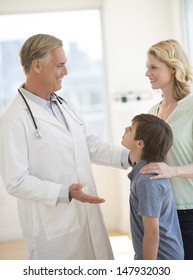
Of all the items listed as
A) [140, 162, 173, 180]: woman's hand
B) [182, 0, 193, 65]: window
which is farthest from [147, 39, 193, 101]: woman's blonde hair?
[182, 0, 193, 65]: window

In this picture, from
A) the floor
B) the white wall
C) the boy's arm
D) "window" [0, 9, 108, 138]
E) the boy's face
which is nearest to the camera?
the boy's arm

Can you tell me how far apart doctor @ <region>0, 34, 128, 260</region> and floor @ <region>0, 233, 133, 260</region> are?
A: 1.25 meters

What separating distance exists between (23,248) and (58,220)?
1.72 meters

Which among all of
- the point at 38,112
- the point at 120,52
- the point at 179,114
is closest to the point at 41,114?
the point at 38,112

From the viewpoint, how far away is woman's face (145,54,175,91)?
1.38m

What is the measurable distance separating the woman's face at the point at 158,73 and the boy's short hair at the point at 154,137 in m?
0.17

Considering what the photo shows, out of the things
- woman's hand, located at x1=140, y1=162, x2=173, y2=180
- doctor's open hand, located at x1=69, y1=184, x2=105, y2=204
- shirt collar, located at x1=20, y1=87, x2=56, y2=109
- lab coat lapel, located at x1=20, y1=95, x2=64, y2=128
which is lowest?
doctor's open hand, located at x1=69, y1=184, x2=105, y2=204

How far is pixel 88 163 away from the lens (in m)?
1.48

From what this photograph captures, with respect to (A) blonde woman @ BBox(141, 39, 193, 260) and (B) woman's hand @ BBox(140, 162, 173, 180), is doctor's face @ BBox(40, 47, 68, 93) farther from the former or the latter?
(B) woman's hand @ BBox(140, 162, 173, 180)

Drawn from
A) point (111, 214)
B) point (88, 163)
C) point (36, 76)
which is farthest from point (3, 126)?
point (111, 214)

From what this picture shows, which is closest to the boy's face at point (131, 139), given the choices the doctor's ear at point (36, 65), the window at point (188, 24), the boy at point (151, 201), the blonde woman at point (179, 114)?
the boy at point (151, 201)

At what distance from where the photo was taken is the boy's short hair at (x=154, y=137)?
4.09 feet
